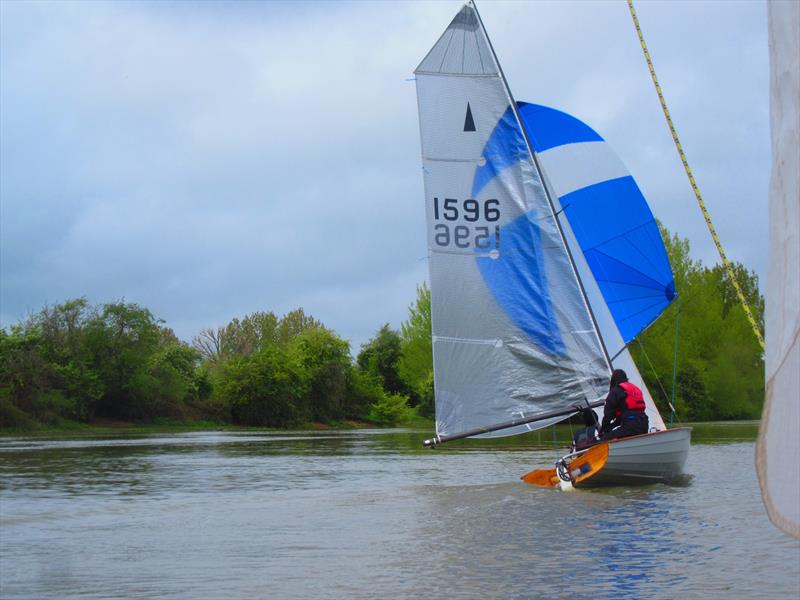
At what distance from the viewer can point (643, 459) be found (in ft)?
53.6

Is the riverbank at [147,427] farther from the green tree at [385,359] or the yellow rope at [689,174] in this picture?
the yellow rope at [689,174]

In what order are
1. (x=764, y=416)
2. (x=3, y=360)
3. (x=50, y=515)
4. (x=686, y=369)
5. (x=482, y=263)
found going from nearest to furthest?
(x=764, y=416) < (x=50, y=515) < (x=482, y=263) < (x=3, y=360) < (x=686, y=369)

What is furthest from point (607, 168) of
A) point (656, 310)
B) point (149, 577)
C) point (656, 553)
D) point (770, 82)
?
point (770, 82)

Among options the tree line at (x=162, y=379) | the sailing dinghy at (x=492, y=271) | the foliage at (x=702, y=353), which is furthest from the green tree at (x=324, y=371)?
the sailing dinghy at (x=492, y=271)

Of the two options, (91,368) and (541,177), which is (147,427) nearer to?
(91,368)

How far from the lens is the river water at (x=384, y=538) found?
8.41 meters

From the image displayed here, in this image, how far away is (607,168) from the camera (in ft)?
60.5

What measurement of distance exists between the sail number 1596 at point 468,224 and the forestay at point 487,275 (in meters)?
0.02

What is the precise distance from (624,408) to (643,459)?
2.90 ft

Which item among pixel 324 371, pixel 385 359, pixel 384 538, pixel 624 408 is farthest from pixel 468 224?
pixel 385 359

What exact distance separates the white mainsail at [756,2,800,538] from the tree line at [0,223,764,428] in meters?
58.4

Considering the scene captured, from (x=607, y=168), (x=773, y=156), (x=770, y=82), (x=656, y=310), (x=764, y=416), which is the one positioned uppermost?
(x=607, y=168)

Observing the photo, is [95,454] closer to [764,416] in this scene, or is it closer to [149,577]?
[149,577]

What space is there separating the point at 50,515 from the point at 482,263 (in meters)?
7.81
